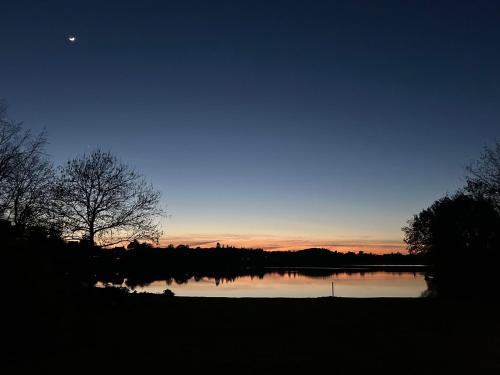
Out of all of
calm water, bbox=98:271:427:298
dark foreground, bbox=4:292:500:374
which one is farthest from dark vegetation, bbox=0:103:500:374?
calm water, bbox=98:271:427:298

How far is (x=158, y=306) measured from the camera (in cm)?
2011

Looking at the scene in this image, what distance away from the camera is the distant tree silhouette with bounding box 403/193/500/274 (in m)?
48.6

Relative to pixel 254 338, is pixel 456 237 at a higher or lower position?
higher

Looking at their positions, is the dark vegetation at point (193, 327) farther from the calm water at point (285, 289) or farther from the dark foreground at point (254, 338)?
Result: the calm water at point (285, 289)

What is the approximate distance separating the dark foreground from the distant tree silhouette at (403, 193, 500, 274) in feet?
82.6

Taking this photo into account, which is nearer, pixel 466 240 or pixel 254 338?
pixel 254 338

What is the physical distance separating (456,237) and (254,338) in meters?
55.0

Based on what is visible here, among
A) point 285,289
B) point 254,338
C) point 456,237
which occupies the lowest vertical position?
point 254,338

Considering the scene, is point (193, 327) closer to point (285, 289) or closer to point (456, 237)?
point (285, 289)

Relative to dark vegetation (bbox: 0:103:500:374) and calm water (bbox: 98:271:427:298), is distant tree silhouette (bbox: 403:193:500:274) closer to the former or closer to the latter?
calm water (bbox: 98:271:427:298)

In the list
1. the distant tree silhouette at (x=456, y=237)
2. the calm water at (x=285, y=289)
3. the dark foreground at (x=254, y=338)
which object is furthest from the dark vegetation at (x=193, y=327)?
the distant tree silhouette at (x=456, y=237)

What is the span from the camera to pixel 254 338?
47.9ft

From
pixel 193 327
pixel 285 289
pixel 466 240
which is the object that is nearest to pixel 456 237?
pixel 466 240

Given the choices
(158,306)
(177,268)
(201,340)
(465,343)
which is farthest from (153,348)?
(177,268)
